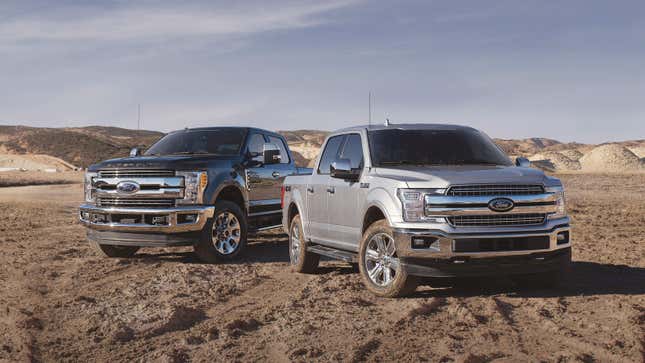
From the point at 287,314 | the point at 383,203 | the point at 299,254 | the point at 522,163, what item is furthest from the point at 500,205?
the point at 299,254

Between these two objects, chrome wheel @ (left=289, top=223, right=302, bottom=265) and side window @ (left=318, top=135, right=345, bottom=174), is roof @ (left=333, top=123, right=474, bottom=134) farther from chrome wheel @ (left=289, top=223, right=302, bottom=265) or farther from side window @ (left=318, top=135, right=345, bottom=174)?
chrome wheel @ (left=289, top=223, right=302, bottom=265)

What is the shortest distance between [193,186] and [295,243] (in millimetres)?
1636

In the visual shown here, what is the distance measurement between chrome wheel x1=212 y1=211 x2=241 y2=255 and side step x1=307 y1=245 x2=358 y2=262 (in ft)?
5.74

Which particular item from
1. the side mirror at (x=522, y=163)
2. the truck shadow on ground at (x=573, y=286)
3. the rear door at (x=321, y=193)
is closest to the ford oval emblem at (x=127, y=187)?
the rear door at (x=321, y=193)

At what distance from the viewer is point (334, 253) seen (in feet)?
29.9

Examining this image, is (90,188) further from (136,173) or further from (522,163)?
(522,163)

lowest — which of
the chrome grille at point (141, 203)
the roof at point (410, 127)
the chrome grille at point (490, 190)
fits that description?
the chrome grille at point (141, 203)

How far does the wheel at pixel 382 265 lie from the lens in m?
7.77

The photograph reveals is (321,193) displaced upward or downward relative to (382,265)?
upward

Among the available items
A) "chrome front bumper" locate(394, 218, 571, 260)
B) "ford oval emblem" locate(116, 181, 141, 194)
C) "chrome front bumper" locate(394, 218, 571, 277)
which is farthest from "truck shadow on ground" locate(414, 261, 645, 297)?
"ford oval emblem" locate(116, 181, 141, 194)

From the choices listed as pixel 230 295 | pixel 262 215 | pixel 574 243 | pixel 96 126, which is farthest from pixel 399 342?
pixel 96 126

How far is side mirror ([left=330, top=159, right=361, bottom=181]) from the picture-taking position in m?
8.53

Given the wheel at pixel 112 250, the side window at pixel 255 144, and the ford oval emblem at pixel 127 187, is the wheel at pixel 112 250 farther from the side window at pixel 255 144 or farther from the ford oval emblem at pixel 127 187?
the side window at pixel 255 144

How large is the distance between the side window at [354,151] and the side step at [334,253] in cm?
101
